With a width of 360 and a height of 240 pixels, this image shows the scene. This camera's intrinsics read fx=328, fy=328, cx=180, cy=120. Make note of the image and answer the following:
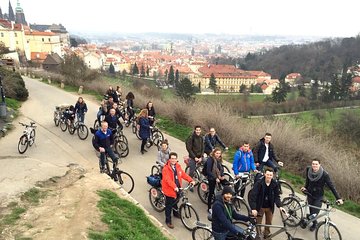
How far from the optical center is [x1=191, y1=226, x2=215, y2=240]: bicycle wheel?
654cm

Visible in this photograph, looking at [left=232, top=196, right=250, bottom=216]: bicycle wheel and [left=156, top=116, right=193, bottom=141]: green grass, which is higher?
[left=232, top=196, right=250, bottom=216]: bicycle wheel

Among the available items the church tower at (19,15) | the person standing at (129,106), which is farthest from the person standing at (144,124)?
the church tower at (19,15)

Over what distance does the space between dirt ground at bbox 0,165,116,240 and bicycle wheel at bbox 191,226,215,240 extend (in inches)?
74.1

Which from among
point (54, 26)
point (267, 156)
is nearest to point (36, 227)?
point (267, 156)

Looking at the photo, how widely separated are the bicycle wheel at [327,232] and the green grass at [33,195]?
6152mm

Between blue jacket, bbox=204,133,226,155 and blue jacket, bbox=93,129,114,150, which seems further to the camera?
blue jacket, bbox=204,133,226,155

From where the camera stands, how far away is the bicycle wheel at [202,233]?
21.5 feet

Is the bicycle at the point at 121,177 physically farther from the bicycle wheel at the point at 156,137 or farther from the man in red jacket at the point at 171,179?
the bicycle wheel at the point at 156,137

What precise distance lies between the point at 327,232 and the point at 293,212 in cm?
100

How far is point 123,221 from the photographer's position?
21.9ft

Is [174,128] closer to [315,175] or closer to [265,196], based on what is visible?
[315,175]

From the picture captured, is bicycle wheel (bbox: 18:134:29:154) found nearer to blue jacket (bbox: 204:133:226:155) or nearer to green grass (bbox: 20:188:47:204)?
green grass (bbox: 20:188:47:204)

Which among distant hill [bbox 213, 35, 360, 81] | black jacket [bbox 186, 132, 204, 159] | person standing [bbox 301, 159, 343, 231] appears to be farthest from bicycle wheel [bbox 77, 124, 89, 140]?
distant hill [bbox 213, 35, 360, 81]

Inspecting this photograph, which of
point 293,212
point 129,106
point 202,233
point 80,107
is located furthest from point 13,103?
point 293,212
